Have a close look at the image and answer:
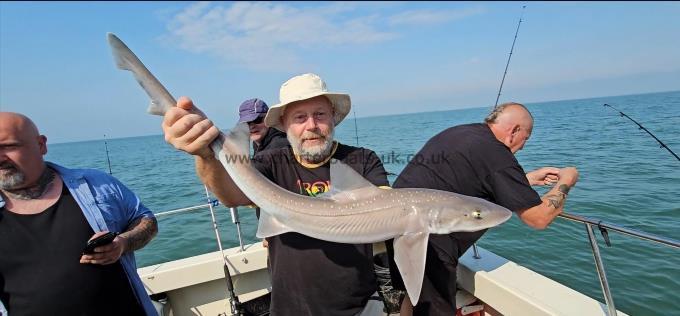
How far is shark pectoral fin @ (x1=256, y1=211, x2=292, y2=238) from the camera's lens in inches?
Result: 84.7

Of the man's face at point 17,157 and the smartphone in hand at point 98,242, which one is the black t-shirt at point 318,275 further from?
the man's face at point 17,157

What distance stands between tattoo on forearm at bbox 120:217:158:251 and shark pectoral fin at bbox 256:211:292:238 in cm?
120

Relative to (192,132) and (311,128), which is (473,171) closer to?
(311,128)

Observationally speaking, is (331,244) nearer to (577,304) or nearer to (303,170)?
(303,170)

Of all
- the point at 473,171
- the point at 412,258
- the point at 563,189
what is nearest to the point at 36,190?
the point at 412,258

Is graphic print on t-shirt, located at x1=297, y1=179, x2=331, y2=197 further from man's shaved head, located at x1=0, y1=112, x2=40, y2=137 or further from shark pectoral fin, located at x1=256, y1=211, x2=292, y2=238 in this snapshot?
man's shaved head, located at x1=0, y1=112, x2=40, y2=137

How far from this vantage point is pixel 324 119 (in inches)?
106

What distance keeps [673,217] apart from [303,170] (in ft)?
33.9

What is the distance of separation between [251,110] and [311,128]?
9.81 feet

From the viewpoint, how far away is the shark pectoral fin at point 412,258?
7.30 feet

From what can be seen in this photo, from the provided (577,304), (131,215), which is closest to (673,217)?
(577,304)

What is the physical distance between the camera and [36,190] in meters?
2.50

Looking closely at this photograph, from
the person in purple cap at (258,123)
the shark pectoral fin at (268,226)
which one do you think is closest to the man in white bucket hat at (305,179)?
the shark pectoral fin at (268,226)

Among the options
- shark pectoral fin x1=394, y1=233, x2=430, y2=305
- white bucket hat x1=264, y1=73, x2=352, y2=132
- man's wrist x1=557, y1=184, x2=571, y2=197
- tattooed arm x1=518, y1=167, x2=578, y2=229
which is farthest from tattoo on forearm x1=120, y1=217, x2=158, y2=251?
man's wrist x1=557, y1=184, x2=571, y2=197
